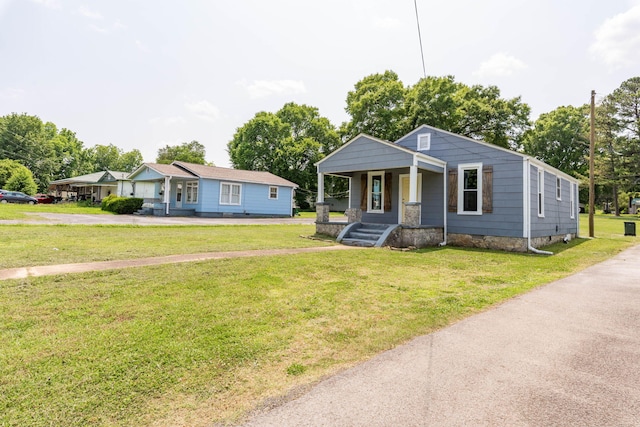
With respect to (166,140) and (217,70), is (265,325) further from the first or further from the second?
(166,140)

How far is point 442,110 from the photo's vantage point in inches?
1204

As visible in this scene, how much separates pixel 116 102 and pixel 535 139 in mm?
52065

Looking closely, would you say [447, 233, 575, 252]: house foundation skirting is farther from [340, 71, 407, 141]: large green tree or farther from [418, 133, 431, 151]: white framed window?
[340, 71, 407, 141]: large green tree

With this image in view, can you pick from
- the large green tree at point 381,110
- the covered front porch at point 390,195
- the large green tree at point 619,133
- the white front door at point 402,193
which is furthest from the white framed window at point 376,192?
the large green tree at point 619,133

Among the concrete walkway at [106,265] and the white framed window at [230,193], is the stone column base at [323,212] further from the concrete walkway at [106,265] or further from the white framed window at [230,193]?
the white framed window at [230,193]

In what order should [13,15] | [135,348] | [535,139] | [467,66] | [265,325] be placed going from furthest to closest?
[535,139], [467,66], [13,15], [265,325], [135,348]

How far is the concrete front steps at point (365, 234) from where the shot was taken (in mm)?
10922

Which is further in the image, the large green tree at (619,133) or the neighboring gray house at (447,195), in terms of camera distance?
the large green tree at (619,133)

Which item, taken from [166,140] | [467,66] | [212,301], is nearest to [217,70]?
[467,66]

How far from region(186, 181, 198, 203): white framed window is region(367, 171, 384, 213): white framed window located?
15186 mm

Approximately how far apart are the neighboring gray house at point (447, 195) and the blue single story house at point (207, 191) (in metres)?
12.7

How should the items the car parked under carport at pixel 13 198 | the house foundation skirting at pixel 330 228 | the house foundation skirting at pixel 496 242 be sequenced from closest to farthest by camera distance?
the house foundation skirting at pixel 496 242 < the house foundation skirting at pixel 330 228 < the car parked under carport at pixel 13 198

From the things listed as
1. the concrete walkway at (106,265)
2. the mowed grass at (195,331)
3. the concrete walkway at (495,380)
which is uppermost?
the concrete walkway at (106,265)

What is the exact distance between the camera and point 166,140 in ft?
209
